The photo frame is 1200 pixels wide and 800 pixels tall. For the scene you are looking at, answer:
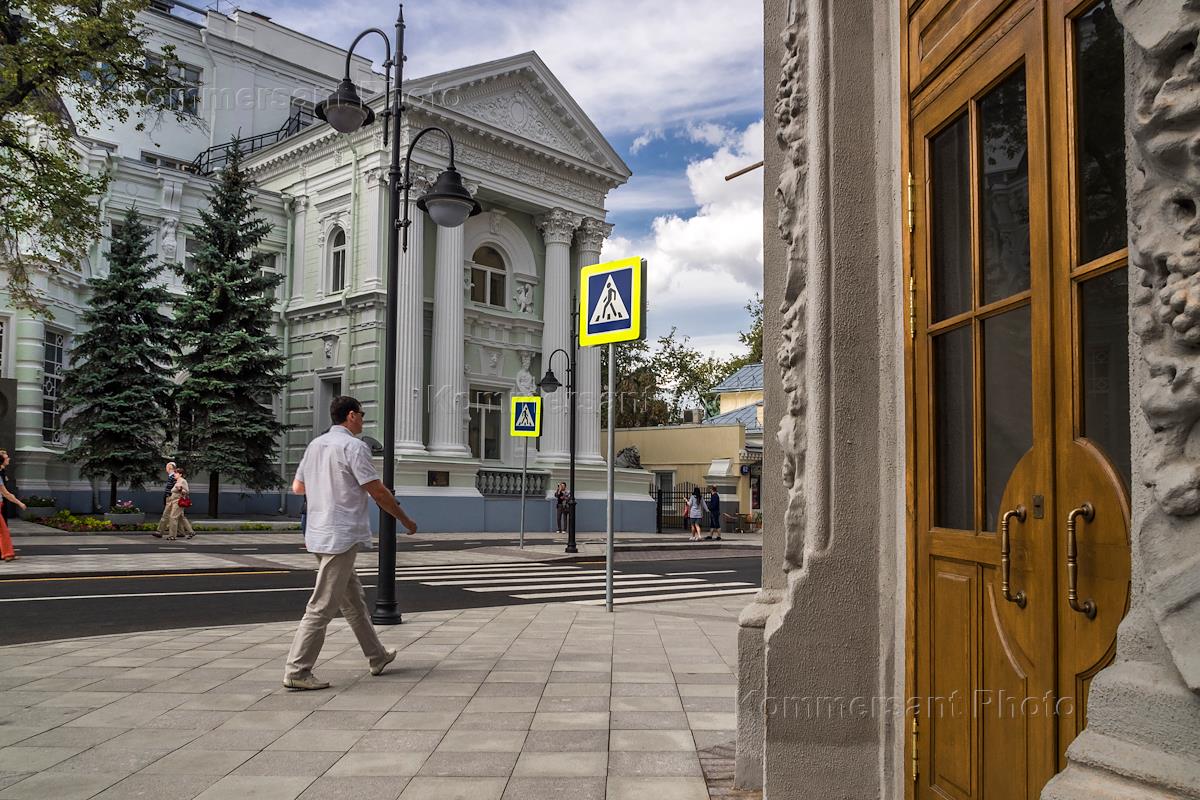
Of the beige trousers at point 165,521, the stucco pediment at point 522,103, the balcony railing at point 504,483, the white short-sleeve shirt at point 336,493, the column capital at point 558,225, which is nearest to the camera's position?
the white short-sleeve shirt at point 336,493

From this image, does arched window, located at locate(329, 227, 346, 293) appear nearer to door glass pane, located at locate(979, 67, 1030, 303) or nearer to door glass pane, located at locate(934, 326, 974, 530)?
door glass pane, located at locate(934, 326, 974, 530)

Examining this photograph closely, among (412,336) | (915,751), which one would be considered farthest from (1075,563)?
(412,336)

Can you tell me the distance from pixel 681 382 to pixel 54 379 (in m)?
39.4

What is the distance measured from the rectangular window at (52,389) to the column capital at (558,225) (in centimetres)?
1691

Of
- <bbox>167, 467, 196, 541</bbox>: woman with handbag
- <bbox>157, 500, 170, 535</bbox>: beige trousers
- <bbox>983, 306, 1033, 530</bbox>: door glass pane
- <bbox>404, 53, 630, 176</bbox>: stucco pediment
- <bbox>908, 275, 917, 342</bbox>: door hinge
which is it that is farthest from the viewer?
<bbox>404, 53, 630, 176</bbox>: stucco pediment

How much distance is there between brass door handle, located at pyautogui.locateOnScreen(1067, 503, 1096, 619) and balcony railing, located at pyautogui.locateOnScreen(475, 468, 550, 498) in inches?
1248

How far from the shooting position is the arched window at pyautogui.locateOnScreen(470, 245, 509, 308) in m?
37.6

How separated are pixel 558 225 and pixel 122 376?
53.4 ft

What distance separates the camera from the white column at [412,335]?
107 ft

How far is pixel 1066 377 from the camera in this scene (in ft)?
8.84

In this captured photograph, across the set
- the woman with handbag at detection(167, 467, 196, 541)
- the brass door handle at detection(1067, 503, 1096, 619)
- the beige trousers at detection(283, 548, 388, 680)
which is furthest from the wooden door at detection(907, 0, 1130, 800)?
the woman with handbag at detection(167, 467, 196, 541)

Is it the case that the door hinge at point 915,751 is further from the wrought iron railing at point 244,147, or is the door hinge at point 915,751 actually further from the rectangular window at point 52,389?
the wrought iron railing at point 244,147

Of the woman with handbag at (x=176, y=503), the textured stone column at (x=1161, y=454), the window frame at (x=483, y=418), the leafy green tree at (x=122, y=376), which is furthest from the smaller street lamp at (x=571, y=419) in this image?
the textured stone column at (x=1161, y=454)

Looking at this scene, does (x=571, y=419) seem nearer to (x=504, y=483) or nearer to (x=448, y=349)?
(x=504, y=483)
